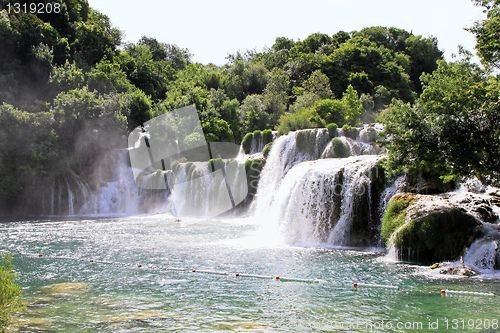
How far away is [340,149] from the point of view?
2536 centimetres

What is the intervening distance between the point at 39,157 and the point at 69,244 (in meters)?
16.2

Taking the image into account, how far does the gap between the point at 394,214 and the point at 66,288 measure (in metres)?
10.8

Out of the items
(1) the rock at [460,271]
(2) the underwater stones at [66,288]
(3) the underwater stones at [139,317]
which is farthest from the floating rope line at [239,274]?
(3) the underwater stones at [139,317]

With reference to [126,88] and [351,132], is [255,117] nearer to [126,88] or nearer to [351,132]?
[126,88]

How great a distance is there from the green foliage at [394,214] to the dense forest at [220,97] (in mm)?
1219

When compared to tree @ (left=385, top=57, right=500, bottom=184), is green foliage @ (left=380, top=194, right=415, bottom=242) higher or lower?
lower

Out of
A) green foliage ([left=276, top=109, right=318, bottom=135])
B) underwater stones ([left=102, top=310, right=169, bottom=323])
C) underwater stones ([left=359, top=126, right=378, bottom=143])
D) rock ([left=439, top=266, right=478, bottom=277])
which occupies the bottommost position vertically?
underwater stones ([left=102, top=310, right=169, bottom=323])

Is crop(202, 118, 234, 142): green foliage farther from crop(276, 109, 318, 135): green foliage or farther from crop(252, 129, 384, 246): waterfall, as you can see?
crop(252, 129, 384, 246): waterfall

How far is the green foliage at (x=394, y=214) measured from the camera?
1419 centimetres

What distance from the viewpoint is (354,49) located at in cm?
5522

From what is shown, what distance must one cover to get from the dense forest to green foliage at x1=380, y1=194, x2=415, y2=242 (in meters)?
1.22

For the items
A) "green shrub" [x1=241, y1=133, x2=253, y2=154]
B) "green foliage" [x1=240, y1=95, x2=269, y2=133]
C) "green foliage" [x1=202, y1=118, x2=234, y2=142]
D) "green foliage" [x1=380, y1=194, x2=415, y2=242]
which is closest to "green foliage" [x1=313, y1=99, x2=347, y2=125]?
"green shrub" [x1=241, y1=133, x2=253, y2=154]

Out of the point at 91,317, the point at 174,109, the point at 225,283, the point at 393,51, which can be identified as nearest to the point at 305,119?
the point at 174,109

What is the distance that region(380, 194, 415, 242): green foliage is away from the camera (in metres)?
14.2
